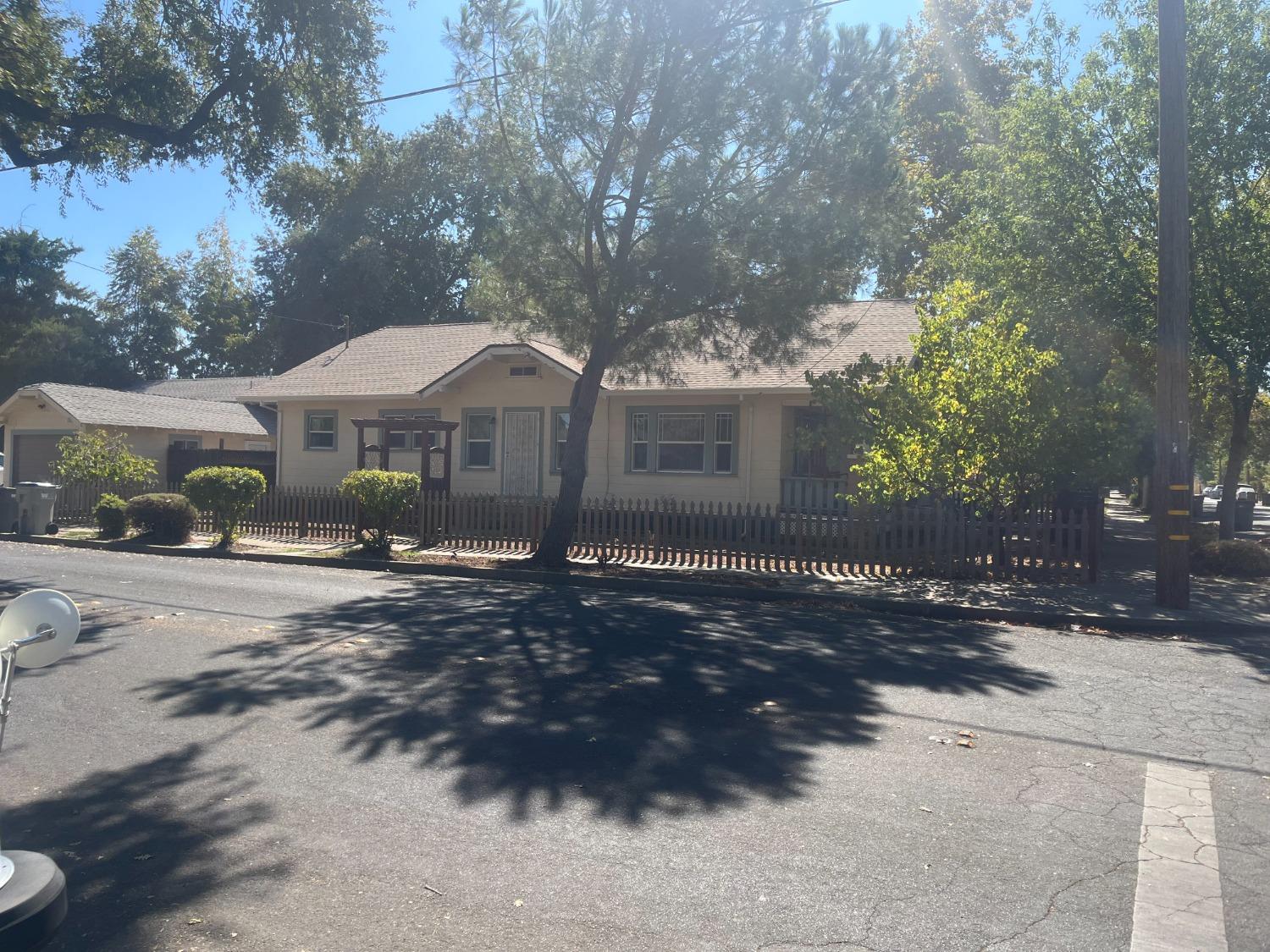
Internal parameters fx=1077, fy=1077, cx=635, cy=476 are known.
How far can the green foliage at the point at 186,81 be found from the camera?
1680cm

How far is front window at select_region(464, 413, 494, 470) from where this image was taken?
25906 millimetres

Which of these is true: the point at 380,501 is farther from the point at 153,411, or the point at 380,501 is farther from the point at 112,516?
the point at 153,411

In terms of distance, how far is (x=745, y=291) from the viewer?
54.9ft

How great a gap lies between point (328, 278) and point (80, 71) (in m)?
35.2

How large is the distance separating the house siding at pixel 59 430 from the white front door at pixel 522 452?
11.5 metres

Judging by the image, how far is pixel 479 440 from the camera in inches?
1026

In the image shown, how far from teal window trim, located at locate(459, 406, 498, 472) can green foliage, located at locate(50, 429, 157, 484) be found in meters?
7.12

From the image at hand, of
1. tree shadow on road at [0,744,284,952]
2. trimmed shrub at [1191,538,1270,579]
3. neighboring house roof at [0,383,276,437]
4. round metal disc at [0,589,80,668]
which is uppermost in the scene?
neighboring house roof at [0,383,276,437]

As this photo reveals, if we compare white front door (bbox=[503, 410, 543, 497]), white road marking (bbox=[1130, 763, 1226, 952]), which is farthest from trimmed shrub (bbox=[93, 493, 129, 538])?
white road marking (bbox=[1130, 763, 1226, 952])

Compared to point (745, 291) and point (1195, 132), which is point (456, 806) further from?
point (1195, 132)

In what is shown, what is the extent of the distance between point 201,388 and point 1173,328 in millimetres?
39152

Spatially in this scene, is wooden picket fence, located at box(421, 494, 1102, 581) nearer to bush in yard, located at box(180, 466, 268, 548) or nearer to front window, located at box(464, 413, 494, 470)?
bush in yard, located at box(180, 466, 268, 548)

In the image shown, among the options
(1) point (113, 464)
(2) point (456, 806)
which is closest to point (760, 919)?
(2) point (456, 806)

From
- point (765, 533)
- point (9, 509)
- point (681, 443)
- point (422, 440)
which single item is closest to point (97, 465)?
point (9, 509)
